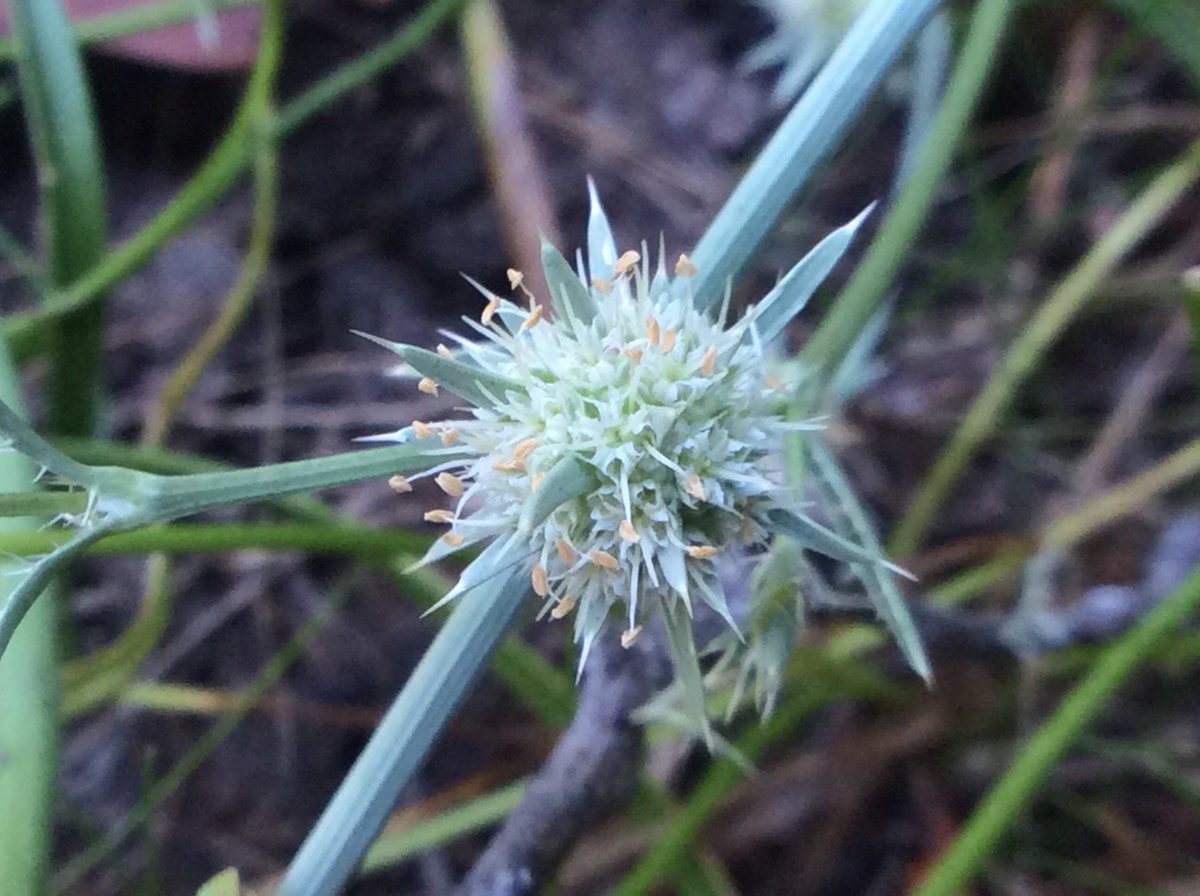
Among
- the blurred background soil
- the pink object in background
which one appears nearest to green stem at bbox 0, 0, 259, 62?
the pink object in background

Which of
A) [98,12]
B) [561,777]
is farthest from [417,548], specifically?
[98,12]

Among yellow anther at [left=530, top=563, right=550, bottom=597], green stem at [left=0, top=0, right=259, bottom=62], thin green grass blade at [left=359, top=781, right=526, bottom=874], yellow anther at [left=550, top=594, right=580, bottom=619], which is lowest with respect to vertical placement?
thin green grass blade at [left=359, top=781, right=526, bottom=874]

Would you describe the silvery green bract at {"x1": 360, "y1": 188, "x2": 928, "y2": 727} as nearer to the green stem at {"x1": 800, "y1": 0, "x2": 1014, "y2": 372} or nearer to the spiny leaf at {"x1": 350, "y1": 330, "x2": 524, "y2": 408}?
the spiny leaf at {"x1": 350, "y1": 330, "x2": 524, "y2": 408}

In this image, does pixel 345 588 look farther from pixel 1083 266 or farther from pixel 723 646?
pixel 1083 266

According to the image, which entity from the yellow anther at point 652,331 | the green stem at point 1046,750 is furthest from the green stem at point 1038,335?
the yellow anther at point 652,331

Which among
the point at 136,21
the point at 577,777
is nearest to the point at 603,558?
the point at 577,777

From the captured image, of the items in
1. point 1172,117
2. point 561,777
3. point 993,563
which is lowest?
point 993,563

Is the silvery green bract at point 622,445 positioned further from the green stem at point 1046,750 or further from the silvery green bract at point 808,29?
the silvery green bract at point 808,29
